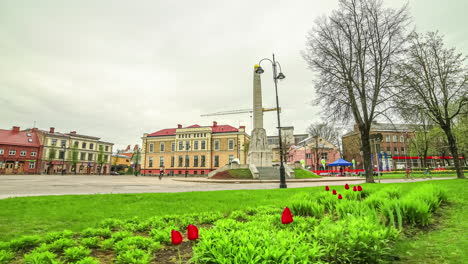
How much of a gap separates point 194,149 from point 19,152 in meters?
42.3

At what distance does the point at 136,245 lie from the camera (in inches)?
121

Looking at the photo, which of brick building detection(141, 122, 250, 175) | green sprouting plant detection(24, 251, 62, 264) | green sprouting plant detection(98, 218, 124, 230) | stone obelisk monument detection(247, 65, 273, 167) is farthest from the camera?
brick building detection(141, 122, 250, 175)

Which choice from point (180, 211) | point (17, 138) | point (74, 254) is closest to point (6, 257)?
point (74, 254)

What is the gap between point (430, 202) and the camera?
4289mm

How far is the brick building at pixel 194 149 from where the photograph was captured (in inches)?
2422

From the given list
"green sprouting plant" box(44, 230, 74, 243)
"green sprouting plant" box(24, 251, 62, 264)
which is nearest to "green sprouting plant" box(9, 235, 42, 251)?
"green sprouting plant" box(44, 230, 74, 243)

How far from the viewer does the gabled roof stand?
184ft

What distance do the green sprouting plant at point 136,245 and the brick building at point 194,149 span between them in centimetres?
5566

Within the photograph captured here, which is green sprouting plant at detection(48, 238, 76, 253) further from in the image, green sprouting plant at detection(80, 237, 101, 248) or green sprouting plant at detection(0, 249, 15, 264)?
green sprouting plant at detection(0, 249, 15, 264)

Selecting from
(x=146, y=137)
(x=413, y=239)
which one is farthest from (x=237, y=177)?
(x=146, y=137)

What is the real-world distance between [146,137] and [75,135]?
69.3 ft

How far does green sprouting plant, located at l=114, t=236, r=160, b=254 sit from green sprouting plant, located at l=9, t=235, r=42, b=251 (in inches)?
49.6

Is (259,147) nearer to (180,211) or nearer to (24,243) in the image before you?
(180,211)

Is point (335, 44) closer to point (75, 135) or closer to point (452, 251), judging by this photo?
point (452, 251)
